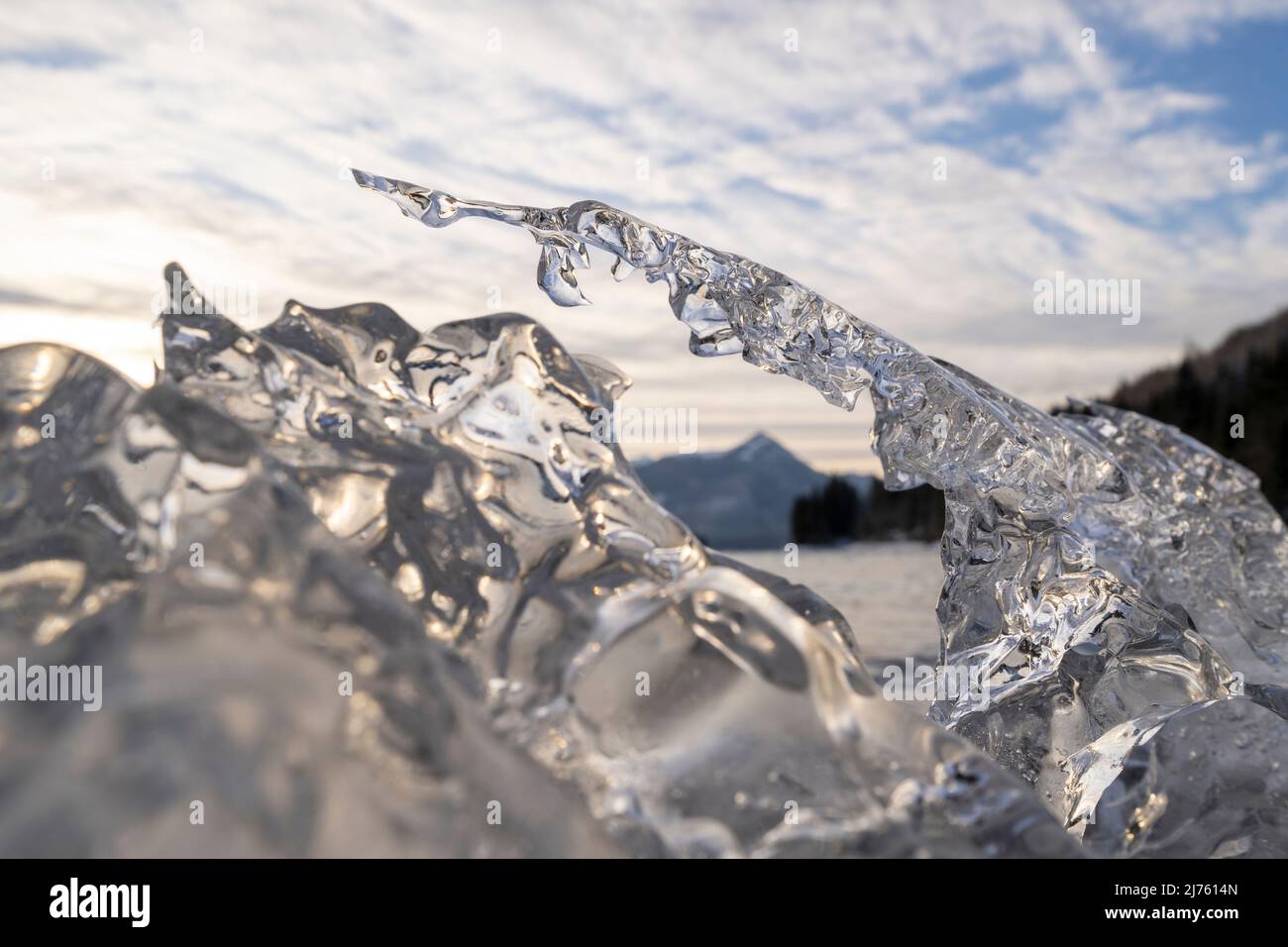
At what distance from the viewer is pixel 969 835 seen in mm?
1270

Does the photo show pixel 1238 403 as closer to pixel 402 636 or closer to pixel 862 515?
pixel 862 515

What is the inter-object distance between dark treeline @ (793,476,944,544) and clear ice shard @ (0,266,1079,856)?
36.6 meters

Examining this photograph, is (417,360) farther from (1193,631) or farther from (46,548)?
(1193,631)

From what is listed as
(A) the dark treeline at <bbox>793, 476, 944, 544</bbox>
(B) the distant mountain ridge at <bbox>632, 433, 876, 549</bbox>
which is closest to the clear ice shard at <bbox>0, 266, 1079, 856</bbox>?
(A) the dark treeline at <bbox>793, 476, 944, 544</bbox>

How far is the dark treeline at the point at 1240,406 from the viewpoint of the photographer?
3481 centimetres

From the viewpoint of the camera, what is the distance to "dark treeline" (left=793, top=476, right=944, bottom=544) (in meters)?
41.3

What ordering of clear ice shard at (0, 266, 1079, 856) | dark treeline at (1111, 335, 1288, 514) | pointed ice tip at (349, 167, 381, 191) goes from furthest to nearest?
dark treeline at (1111, 335, 1288, 514) → pointed ice tip at (349, 167, 381, 191) → clear ice shard at (0, 266, 1079, 856)

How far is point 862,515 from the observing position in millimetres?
46312

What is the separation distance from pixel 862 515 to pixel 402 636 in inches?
1829

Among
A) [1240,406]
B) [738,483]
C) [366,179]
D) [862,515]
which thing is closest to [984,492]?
[366,179]

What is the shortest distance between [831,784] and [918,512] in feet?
140

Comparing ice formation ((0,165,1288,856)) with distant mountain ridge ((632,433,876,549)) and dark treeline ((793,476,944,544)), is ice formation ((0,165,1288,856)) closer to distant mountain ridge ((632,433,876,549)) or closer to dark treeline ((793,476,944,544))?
dark treeline ((793,476,944,544))
